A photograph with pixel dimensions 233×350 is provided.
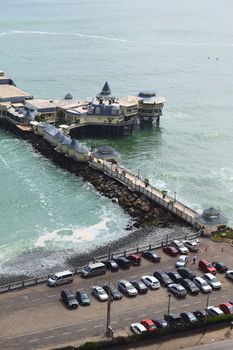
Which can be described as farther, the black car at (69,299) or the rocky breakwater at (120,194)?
the rocky breakwater at (120,194)

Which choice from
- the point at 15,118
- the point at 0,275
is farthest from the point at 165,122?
the point at 0,275

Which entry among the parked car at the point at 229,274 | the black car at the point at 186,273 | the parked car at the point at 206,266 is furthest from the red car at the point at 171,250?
the parked car at the point at 229,274

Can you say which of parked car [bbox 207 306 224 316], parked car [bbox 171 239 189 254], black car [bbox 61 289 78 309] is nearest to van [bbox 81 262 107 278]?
black car [bbox 61 289 78 309]

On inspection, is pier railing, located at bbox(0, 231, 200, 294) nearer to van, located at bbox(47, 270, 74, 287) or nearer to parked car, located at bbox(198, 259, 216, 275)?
van, located at bbox(47, 270, 74, 287)

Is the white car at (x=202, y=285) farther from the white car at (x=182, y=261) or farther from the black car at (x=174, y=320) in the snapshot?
the black car at (x=174, y=320)

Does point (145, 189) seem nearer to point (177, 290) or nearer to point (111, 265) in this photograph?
point (111, 265)

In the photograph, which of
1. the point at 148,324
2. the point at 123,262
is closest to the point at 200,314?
the point at 148,324
